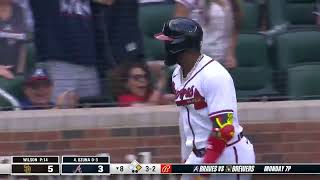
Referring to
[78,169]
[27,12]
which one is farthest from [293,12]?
[78,169]

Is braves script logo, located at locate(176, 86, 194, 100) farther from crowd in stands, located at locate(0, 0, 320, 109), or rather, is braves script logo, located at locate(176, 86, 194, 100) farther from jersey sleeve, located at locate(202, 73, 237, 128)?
crowd in stands, located at locate(0, 0, 320, 109)

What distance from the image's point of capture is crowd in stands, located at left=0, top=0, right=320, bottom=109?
7090 millimetres

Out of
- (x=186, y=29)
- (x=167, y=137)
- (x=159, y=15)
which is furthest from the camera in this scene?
(x=159, y=15)

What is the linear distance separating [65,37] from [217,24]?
1.23 meters

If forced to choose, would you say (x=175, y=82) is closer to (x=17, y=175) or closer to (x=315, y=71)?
(x=17, y=175)

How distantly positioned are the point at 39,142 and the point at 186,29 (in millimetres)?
2099

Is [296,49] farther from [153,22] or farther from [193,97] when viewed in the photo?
[193,97]

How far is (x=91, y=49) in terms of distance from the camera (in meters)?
7.26

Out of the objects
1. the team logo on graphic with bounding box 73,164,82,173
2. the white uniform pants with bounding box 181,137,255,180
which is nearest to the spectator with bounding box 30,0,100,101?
the team logo on graphic with bounding box 73,164,82,173

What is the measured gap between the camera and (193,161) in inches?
212

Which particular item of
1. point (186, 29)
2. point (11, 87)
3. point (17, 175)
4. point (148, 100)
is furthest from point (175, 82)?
point (11, 87)

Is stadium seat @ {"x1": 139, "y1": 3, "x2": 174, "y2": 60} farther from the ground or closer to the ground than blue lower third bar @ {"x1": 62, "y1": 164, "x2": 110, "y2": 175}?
farther from the ground

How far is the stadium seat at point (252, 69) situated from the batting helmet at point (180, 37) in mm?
1827
